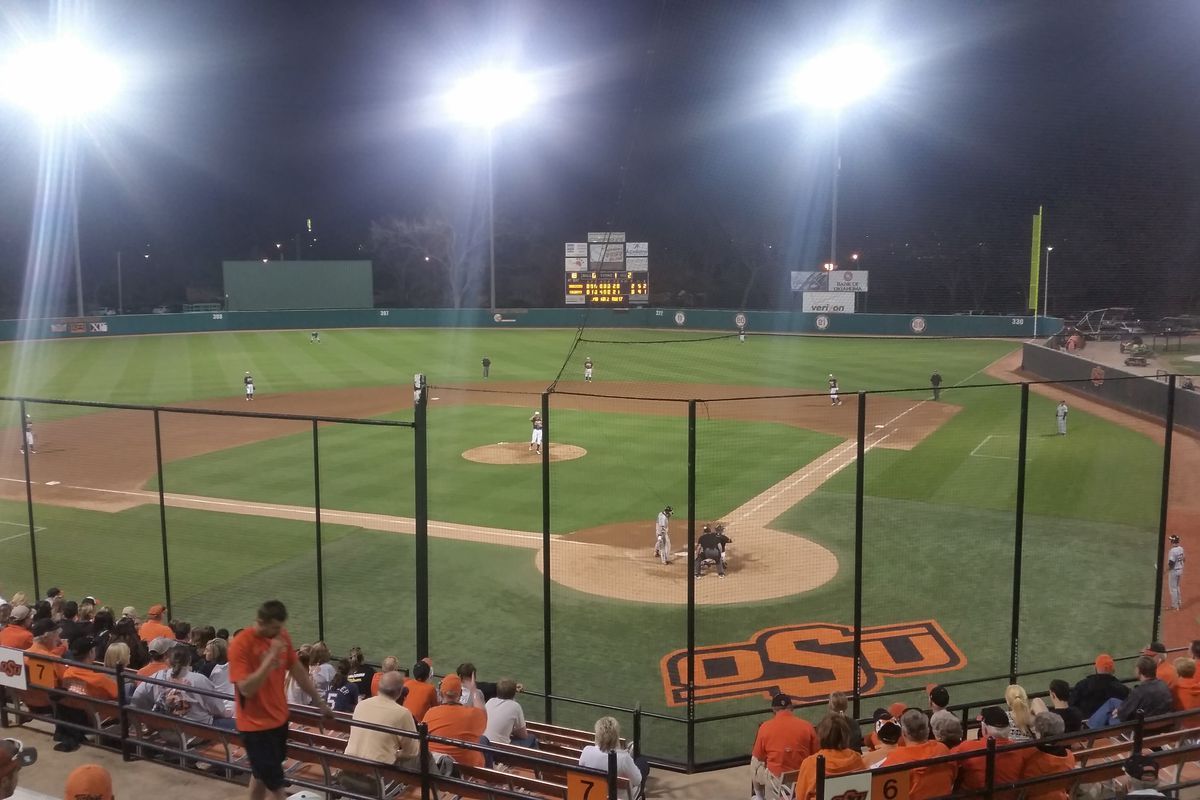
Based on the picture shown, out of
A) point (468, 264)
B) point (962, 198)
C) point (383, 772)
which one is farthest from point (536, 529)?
point (468, 264)

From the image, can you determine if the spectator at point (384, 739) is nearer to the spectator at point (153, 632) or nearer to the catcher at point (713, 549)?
the spectator at point (153, 632)

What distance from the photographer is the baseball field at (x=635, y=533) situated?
12367mm

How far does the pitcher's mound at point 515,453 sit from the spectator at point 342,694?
15769 mm

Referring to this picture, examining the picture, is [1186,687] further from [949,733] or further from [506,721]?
[506,721]

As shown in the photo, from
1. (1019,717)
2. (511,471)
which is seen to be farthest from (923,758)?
(511,471)

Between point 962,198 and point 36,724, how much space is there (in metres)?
51.4

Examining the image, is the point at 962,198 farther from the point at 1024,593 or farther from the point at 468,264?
the point at 468,264

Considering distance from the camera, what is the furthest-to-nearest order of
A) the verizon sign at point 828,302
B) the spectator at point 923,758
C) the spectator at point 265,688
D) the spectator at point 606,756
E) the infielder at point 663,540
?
the verizon sign at point 828,302 → the infielder at point 663,540 → the spectator at point 606,756 → the spectator at point 923,758 → the spectator at point 265,688

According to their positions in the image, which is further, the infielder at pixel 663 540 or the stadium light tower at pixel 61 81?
the stadium light tower at pixel 61 81

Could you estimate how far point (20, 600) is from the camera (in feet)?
33.9

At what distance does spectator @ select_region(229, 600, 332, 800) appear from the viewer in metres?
5.35

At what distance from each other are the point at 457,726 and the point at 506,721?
920mm

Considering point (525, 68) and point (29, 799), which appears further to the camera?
point (525, 68)

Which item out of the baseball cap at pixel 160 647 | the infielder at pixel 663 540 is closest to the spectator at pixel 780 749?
the baseball cap at pixel 160 647
